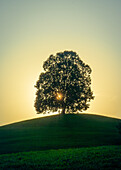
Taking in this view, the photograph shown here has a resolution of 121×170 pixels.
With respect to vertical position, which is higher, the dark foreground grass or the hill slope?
the hill slope

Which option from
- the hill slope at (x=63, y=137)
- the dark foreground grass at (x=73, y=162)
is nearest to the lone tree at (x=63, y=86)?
the hill slope at (x=63, y=137)

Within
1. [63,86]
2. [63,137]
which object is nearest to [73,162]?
[63,137]

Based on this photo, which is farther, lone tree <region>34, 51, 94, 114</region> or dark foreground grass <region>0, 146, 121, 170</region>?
lone tree <region>34, 51, 94, 114</region>

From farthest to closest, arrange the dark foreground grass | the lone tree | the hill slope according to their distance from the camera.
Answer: the lone tree
the hill slope
the dark foreground grass

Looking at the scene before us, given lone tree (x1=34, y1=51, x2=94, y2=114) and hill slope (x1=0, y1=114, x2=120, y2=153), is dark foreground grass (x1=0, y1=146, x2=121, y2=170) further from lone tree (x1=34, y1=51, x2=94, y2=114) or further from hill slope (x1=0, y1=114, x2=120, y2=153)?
lone tree (x1=34, y1=51, x2=94, y2=114)

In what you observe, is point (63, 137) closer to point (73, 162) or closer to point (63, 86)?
point (73, 162)

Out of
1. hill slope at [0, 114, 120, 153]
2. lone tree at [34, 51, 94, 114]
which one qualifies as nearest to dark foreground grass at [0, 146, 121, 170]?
hill slope at [0, 114, 120, 153]

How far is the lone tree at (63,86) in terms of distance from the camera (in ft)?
200

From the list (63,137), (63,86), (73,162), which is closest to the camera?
(73,162)

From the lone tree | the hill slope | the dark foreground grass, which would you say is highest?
the lone tree

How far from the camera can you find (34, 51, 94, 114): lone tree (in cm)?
6081

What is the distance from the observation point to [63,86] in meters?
60.7

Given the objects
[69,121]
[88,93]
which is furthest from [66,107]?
[69,121]

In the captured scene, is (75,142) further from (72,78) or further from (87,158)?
(72,78)
